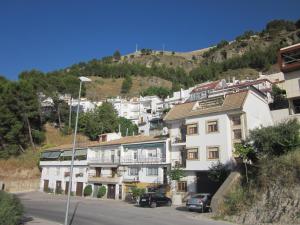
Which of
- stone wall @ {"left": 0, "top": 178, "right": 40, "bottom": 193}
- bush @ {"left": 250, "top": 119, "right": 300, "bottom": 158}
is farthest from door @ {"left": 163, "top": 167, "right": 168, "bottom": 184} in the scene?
stone wall @ {"left": 0, "top": 178, "right": 40, "bottom": 193}

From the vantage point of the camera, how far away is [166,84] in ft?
469

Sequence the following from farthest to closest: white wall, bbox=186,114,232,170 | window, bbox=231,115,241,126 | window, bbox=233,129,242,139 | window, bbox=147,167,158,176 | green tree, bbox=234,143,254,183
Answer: window, bbox=147,167,158,176, window, bbox=231,115,241,126, white wall, bbox=186,114,232,170, window, bbox=233,129,242,139, green tree, bbox=234,143,254,183

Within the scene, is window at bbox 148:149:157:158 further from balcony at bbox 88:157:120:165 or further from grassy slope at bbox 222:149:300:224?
grassy slope at bbox 222:149:300:224

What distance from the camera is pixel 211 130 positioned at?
118 feet

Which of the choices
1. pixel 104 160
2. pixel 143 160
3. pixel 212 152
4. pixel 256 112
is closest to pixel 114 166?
pixel 104 160

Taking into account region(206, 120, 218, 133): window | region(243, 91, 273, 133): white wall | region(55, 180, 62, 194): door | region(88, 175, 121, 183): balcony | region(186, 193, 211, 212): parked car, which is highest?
region(243, 91, 273, 133): white wall

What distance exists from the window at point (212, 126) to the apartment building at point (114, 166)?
267 inches

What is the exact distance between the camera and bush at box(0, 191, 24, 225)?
15.6m

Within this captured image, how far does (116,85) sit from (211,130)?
11549 centimetres

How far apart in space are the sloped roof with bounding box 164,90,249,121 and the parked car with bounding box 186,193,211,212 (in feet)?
34.9

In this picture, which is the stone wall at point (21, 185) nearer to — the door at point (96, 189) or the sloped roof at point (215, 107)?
the door at point (96, 189)

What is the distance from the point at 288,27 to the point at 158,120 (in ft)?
351

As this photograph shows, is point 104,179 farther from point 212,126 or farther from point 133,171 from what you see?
point 212,126

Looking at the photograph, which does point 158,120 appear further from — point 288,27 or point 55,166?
point 288,27
